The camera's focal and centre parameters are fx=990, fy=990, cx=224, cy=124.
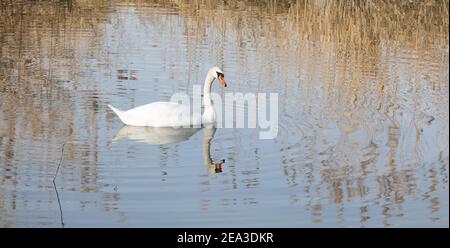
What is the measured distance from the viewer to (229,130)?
10.4 meters

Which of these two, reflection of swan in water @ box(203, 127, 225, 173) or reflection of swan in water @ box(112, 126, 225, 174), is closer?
reflection of swan in water @ box(203, 127, 225, 173)

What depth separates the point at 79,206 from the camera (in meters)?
7.48

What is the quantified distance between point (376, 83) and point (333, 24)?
2972 millimetres

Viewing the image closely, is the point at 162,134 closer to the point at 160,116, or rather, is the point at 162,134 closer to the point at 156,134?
the point at 156,134

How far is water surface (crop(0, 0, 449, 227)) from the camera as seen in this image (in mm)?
7613

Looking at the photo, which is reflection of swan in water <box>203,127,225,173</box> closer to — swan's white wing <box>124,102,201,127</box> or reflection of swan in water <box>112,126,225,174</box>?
reflection of swan in water <box>112,126,225,174</box>

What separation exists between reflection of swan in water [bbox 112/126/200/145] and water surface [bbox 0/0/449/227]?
0.13 feet

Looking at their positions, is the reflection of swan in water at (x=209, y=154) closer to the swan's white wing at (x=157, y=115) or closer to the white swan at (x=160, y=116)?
the white swan at (x=160, y=116)

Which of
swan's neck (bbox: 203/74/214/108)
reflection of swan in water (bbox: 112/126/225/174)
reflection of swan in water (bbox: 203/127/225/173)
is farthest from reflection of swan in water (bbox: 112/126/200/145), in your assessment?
swan's neck (bbox: 203/74/214/108)

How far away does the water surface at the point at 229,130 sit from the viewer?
7.61 m

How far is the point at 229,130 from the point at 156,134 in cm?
77

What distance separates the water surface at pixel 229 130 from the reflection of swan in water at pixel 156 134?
0.13ft

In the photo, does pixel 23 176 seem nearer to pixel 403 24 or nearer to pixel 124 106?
pixel 124 106

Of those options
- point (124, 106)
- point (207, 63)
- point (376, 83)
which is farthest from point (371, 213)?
point (207, 63)
